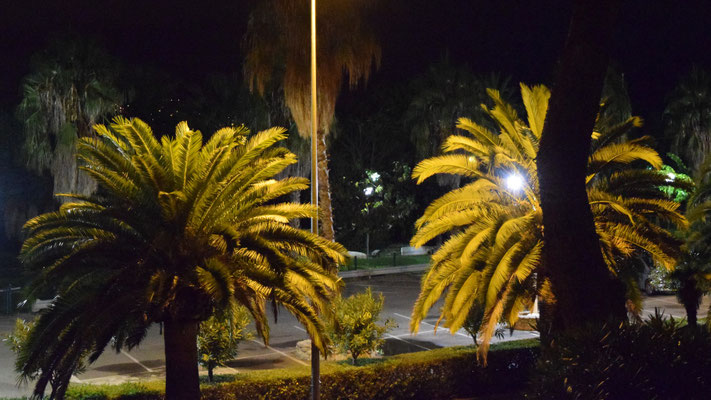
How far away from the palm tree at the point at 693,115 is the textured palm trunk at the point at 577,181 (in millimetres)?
28750

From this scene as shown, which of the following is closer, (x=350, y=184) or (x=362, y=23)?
(x=362, y=23)

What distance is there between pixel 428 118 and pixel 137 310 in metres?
31.4

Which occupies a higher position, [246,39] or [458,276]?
[246,39]

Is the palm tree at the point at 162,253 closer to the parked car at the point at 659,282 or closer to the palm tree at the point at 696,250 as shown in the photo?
the palm tree at the point at 696,250

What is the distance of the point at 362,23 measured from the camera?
17938mm

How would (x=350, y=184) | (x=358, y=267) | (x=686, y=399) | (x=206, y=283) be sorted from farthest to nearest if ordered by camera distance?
(x=350, y=184)
(x=358, y=267)
(x=206, y=283)
(x=686, y=399)

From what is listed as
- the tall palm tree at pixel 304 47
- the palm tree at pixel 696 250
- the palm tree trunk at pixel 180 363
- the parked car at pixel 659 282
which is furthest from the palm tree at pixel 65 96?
the palm tree at pixel 696 250

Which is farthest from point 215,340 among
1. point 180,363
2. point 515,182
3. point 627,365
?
point 627,365

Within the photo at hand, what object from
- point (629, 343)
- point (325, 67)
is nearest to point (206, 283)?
point (629, 343)

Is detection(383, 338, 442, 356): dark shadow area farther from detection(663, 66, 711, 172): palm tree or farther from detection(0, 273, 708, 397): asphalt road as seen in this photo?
detection(663, 66, 711, 172): palm tree

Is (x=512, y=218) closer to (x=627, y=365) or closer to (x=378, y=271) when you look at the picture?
(x=627, y=365)

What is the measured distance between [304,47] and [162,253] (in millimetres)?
9359

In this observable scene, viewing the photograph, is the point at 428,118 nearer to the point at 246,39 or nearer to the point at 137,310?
the point at 246,39

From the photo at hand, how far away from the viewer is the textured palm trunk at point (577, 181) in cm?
858
